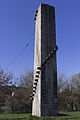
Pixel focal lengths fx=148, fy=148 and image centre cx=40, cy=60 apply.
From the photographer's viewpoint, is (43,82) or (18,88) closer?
(43,82)

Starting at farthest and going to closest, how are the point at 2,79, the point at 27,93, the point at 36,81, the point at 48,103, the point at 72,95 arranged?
the point at 72,95 → the point at 27,93 → the point at 2,79 → the point at 36,81 → the point at 48,103

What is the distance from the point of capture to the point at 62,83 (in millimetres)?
27453

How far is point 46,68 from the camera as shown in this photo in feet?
33.4

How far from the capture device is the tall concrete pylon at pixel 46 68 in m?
9.61

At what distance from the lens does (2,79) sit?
20.4 meters

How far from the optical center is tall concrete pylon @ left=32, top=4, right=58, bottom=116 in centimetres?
961

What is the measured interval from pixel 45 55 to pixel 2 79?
11.8 m

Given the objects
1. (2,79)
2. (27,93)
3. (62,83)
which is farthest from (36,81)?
(62,83)

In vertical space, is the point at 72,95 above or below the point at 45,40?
below

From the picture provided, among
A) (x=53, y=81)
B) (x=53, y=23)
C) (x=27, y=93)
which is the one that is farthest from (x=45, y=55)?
(x=27, y=93)

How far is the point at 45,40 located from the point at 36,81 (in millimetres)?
3010

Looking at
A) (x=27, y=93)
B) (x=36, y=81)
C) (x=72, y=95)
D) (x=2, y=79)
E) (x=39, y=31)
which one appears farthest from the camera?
(x=72, y=95)

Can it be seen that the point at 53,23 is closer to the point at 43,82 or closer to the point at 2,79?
the point at 43,82

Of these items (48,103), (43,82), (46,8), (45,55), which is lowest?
(48,103)
